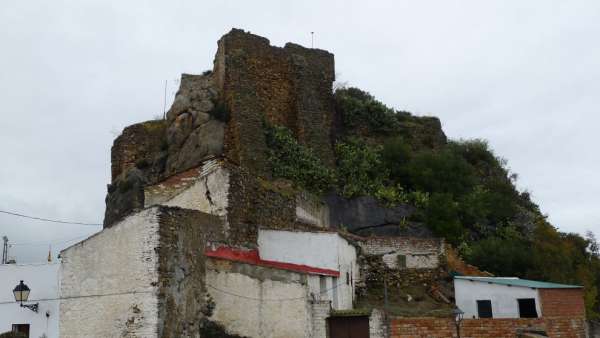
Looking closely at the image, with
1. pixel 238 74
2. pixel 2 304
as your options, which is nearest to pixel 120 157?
pixel 238 74

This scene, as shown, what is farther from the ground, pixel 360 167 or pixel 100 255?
pixel 360 167

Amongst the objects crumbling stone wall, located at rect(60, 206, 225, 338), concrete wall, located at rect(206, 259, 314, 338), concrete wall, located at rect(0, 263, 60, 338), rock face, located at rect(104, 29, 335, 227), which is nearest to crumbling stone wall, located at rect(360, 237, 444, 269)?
rock face, located at rect(104, 29, 335, 227)

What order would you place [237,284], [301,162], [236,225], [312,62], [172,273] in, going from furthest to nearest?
1. [312,62]
2. [301,162]
3. [236,225]
4. [237,284]
5. [172,273]

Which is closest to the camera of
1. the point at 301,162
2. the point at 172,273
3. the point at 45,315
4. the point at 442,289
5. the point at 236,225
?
the point at 172,273

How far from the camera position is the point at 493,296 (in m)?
18.0

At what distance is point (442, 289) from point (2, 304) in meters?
12.9

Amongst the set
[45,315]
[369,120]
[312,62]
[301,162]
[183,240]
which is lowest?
[45,315]

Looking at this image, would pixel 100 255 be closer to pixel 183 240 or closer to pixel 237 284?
pixel 183 240

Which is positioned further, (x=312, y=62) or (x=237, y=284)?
(x=312, y=62)

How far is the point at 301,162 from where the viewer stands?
25.1 m

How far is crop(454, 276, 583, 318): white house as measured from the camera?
16.8 m

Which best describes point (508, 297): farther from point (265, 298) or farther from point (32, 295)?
point (32, 295)

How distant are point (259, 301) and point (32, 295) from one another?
7863 mm

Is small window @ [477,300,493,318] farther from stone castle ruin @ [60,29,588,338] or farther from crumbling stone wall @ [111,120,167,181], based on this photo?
crumbling stone wall @ [111,120,167,181]
